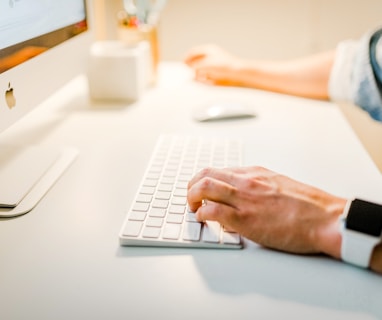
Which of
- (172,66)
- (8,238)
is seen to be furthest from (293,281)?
(172,66)

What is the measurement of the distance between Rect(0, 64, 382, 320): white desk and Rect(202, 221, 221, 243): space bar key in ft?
0.06

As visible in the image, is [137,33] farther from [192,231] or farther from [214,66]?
[192,231]

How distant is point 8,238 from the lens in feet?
1.63

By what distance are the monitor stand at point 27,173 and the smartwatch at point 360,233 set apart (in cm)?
37

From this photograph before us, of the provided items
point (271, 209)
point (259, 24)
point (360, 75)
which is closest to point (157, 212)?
point (271, 209)

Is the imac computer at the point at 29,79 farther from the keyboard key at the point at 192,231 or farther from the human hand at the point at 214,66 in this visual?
the human hand at the point at 214,66

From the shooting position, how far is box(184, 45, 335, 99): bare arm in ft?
3.30

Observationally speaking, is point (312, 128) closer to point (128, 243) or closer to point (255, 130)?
point (255, 130)

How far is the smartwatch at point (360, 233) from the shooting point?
1.42ft

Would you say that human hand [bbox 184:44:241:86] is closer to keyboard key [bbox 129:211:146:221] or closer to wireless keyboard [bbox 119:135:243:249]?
wireless keyboard [bbox 119:135:243:249]

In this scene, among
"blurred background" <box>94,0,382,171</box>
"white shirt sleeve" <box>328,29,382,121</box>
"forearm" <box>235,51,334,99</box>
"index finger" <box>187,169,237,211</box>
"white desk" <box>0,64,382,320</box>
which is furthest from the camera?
"blurred background" <box>94,0,382,171</box>

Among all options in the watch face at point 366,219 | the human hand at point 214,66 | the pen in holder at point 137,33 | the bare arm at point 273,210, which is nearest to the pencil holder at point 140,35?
the pen in holder at point 137,33

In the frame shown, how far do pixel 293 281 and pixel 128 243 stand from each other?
176 mm

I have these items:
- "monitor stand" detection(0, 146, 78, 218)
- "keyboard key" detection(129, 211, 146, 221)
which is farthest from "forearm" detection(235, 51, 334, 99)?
"keyboard key" detection(129, 211, 146, 221)
